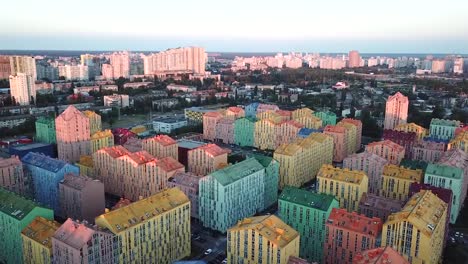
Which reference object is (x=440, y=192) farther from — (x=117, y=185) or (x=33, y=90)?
(x=33, y=90)

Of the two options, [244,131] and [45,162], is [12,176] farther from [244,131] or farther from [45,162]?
[244,131]


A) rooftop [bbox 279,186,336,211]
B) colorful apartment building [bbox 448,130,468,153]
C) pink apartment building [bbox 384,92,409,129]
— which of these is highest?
pink apartment building [bbox 384,92,409,129]

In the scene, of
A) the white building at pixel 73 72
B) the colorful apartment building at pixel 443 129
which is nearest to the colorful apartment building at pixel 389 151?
the colorful apartment building at pixel 443 129

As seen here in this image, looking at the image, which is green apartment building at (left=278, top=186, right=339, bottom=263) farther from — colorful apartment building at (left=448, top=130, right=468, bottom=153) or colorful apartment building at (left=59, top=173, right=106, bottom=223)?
colorful apartment building at (left=448, top=130, right=468, bottom=153)

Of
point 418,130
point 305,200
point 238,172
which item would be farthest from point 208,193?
point 418,130

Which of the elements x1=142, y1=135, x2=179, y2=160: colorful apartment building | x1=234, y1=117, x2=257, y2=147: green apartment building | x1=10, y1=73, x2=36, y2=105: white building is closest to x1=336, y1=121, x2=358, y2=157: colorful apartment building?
x1=234, y1=117, x2=257, y2=147: green apartment building

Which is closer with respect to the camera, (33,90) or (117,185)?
(117,185)
